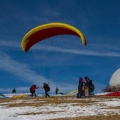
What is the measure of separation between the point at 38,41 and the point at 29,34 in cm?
219

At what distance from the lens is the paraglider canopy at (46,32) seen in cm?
2912

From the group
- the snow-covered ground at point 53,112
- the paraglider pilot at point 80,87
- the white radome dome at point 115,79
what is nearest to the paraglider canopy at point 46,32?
the paraglider pilot at point 80,87

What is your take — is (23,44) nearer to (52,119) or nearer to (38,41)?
(38,41)

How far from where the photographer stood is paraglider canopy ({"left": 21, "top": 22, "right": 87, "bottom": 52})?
29125 millimetres

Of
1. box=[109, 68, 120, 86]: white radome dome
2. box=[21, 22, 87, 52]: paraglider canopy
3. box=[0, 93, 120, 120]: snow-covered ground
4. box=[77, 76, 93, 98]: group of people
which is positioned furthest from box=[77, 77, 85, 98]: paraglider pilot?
box=[109, 68, 120, 86]: white radome dome

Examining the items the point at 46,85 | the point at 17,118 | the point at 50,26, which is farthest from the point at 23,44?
the point at 17,118

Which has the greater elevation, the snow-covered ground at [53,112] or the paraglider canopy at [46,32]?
the paraglider canopy at [46,32]

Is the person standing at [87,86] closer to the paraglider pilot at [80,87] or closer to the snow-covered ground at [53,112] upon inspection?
the paraglider pilot at [80,87]

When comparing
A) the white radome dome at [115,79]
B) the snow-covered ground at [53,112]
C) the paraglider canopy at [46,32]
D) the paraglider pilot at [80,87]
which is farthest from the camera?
the white radome dome at [115,79]

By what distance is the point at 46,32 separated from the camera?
1232 inches

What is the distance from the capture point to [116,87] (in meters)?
56.4

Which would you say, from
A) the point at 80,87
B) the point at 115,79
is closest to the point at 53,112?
the point at 80,87

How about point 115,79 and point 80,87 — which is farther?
point 115,79

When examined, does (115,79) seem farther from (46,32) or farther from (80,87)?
(46,32)
